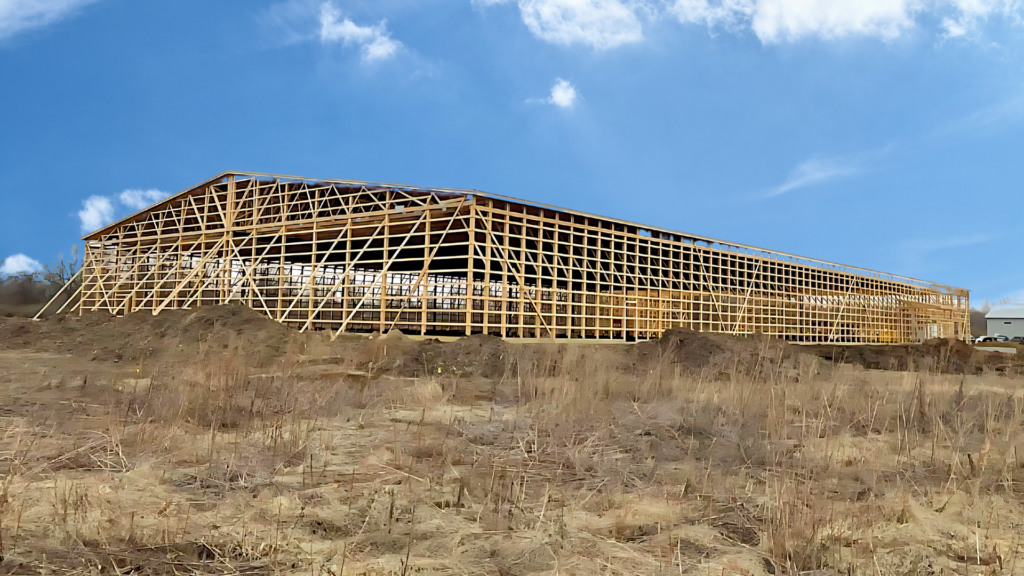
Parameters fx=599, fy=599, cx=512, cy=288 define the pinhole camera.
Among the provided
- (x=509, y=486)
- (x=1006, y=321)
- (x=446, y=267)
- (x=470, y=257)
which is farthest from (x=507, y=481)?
(x=1006, y=321)

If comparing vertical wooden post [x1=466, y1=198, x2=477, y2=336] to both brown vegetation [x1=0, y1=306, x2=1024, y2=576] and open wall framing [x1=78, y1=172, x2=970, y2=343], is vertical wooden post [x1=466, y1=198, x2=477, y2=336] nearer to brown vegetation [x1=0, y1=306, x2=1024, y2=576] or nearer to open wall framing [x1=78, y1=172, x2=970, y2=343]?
open wall framing [x1=78, y1=172, x2=970, y2=343]

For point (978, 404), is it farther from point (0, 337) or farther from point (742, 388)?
point (0, 337)

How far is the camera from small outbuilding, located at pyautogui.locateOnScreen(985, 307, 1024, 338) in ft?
180

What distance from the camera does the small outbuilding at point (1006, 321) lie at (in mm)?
54781

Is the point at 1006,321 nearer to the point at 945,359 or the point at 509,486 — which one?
the point at 945,359

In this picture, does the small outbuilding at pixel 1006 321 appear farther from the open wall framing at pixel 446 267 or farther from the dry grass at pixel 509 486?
the dry grass at pixel 509 486

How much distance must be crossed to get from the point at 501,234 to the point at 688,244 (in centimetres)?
1024

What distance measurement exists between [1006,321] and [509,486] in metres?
69.4

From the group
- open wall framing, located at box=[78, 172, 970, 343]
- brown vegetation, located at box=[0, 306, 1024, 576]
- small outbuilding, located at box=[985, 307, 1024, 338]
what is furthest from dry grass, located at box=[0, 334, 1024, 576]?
small outbuilding, located at box=[985, 307, 1024, 338]

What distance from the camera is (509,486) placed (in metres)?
4.02

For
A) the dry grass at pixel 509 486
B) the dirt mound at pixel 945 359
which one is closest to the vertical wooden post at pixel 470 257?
the dirt mound at pixel 945 359

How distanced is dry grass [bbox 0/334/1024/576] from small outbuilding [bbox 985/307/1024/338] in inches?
2449

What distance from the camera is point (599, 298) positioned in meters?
22.6

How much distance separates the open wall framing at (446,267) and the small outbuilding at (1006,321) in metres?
31.5
